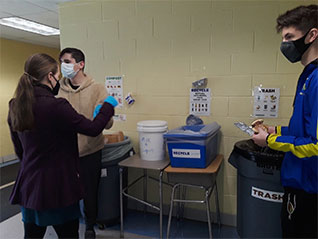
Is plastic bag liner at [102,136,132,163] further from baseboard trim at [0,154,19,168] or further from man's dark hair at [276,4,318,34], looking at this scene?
baseboard trim at [0,154,19,168]

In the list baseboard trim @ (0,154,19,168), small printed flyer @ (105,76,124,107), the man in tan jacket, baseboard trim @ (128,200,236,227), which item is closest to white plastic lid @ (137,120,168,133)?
the man in tan jacket

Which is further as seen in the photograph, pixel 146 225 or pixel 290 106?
pixel 146 225

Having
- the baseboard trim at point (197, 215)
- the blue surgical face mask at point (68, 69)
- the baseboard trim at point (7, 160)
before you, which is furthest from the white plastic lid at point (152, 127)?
the baseboard trim at point (7, 160)

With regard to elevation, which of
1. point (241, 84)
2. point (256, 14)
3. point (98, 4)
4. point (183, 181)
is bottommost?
point (183, 181)

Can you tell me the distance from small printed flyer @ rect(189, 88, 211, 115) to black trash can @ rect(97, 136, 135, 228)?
2.59 ft

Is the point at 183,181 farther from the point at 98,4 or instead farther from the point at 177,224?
the point at 98,4

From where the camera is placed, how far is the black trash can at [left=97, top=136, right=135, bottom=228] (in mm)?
2480

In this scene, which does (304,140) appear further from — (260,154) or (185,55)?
(185,55)

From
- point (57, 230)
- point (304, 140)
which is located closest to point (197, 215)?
point (57, 230)

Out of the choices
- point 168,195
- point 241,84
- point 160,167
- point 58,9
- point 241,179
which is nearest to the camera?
point 241,179

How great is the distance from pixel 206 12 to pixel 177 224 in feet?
7.33

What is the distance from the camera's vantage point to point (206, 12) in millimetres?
2510

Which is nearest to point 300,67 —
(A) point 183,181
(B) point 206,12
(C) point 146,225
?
(B) point 206,12

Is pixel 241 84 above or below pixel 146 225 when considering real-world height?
above
